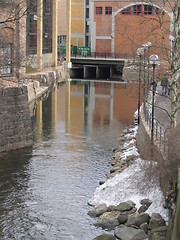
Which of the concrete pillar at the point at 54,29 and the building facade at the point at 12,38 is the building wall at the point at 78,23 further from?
the building facade at the point at 12,38

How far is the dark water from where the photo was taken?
46.4 feet

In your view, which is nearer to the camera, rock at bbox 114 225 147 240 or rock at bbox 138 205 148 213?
rock at bbox 114 225 147 240

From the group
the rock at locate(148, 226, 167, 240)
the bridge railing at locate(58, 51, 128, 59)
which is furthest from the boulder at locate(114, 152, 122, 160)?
the bridge railing at locate(58, 51, 128, 59)

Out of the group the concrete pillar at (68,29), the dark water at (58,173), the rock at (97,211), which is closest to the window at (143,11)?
the dark water at (58,173)

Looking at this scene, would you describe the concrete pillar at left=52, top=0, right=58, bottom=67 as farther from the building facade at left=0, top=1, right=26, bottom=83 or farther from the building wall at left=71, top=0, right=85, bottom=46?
the building facade at left=0, top=1, right=26, bottom=83

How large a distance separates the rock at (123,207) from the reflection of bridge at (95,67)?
51781mm

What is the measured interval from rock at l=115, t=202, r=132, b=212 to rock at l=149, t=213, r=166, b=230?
1.58m

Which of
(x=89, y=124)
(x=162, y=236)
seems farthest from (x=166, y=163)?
(x=89, y=124)

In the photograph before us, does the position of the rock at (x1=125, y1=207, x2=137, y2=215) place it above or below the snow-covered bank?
below

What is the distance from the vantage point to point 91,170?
1969 centimetres

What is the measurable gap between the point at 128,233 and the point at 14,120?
1062 cm

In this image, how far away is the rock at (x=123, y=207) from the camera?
48.1ft

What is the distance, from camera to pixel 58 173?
19203 mm

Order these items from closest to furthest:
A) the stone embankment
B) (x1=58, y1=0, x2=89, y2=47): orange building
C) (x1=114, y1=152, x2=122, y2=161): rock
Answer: (x1=114, y1=152, x2=122, y2=161): rock
the stone embankment
(x1=58, y1=0, x2=89, y2=47): orange building
